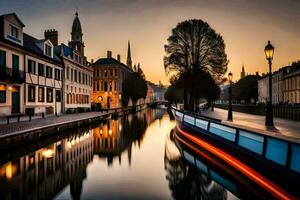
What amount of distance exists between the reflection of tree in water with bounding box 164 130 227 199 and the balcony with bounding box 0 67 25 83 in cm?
2173

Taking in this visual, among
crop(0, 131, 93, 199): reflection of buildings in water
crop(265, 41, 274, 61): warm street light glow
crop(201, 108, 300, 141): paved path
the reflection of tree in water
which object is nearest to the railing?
crop(201, 108, 300, 141): paved path

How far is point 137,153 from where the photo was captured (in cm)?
1473

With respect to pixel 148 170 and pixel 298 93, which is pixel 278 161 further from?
pixel 298 93

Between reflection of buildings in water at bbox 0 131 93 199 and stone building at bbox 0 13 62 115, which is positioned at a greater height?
Result: stone building at bbox 0 13 62 115

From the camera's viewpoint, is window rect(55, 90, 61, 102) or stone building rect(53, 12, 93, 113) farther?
stone building rect(53, 12, 93, 113)

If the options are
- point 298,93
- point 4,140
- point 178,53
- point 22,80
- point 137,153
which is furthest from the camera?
point 298,93

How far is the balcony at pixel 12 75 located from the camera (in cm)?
2523

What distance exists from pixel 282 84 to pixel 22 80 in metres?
70.2

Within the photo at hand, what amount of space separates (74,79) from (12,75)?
69.9 ft

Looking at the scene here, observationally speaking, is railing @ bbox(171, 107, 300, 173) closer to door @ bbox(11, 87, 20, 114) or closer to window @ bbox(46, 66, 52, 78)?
door @ bbox(11, 87, 20, 114)

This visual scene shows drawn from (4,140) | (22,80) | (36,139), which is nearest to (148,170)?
(4,140)

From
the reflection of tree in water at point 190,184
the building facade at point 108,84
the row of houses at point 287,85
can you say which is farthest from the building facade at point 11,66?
the row of houses at point 287,85

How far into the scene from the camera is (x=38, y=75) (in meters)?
33.4

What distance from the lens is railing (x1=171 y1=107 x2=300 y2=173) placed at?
20.6ft
